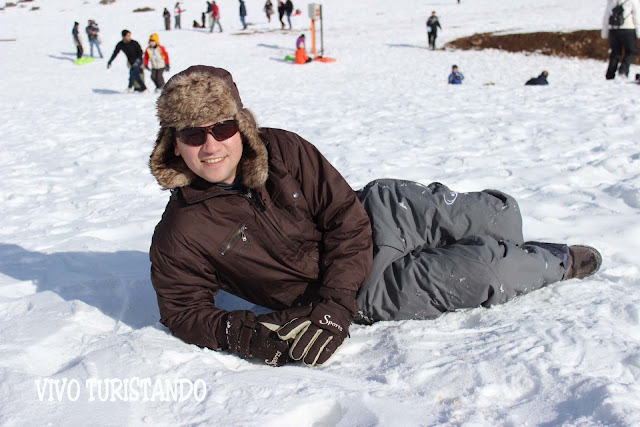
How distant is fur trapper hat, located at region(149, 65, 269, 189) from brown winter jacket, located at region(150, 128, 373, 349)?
0.04m

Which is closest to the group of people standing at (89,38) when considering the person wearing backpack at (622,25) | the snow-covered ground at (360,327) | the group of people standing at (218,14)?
the group of people standing at (218,14)

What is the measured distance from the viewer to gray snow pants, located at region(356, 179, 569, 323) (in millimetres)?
2188

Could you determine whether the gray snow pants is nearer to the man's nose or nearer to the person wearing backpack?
the man's nose

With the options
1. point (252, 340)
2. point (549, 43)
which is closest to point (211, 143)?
point (252, 340)

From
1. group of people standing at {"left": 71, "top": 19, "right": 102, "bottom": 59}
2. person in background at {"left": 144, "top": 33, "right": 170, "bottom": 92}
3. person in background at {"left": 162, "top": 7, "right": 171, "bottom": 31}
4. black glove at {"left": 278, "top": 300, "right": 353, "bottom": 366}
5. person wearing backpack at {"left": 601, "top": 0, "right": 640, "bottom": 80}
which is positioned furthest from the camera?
person in background at {"left": 162, "top": 7, "right": 171, "bottom": 31}

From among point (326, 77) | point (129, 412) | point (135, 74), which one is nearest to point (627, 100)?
point (129, 412)

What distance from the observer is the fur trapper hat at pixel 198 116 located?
6.30 ft

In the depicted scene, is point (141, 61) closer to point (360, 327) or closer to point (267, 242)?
point (267, 242)

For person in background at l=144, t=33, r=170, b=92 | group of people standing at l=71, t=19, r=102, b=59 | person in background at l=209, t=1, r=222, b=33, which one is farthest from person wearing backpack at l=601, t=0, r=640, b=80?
person in background at l=209, t=1, r=222, b=33

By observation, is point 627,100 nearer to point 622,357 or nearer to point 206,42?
point 622,357

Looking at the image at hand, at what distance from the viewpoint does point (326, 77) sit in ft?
41.6

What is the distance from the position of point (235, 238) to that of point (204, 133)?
16.0 inches

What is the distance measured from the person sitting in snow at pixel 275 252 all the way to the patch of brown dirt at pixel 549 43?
1584 cm

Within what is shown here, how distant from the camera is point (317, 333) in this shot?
1924 mm
